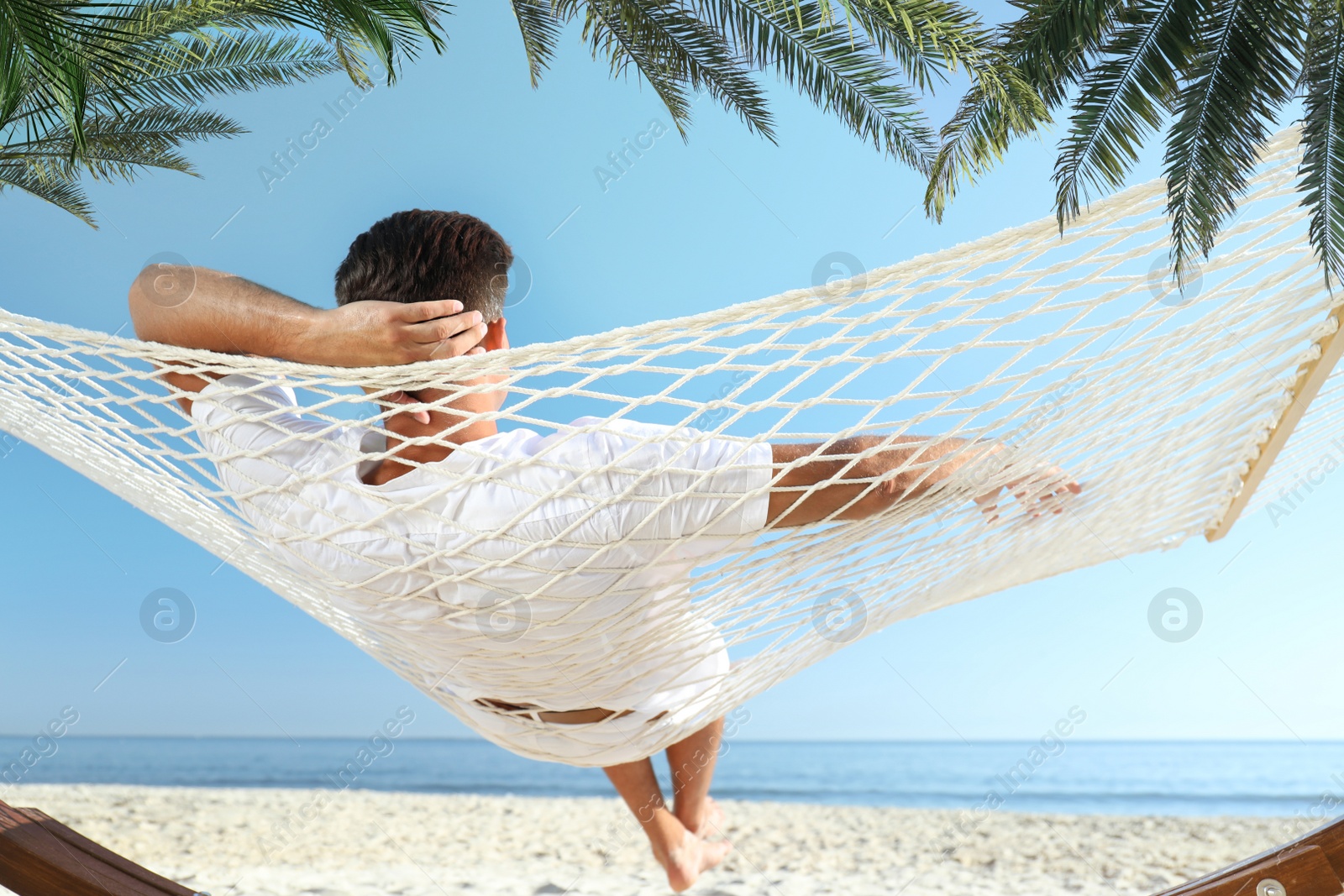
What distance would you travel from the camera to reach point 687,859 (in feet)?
4.96

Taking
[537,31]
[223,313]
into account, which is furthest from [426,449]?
[537,31]

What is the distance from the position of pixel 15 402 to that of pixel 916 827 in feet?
25.0

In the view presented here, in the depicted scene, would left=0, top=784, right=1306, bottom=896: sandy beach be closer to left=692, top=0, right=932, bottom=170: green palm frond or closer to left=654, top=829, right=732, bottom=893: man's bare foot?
left=654, top=829, right=732, bottom=893: man's bare foot

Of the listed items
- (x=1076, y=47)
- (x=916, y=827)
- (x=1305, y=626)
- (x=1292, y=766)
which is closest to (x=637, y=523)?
(x=1076, y=47)

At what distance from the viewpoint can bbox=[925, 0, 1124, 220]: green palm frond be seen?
1.07m

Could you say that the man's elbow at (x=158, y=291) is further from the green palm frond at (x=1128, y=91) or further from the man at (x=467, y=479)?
the green palm frond at (x=1128, y=91)

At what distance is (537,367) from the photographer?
98 centimetres

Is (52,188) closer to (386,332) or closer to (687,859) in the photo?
(386,332)

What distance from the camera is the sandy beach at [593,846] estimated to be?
563cm

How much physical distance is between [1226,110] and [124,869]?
1663 mm

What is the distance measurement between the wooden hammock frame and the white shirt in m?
0.51

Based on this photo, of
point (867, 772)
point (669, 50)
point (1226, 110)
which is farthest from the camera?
point (867, 772)

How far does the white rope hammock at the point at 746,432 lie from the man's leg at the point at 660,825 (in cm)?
24

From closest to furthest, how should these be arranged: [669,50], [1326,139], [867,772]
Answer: [1326,139] → [669,50] → [867,772]
